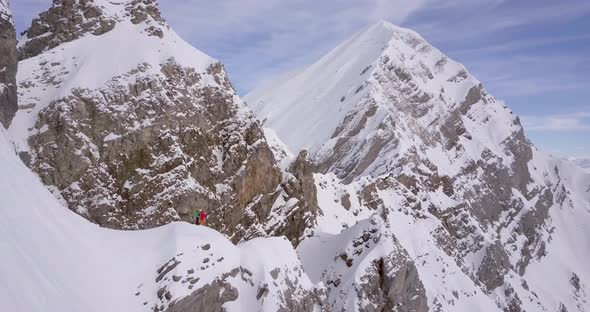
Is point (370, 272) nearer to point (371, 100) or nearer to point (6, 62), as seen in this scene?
point (6, 62)

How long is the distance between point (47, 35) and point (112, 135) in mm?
13659

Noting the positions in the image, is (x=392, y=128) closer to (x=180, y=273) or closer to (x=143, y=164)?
(x=143, y=164)

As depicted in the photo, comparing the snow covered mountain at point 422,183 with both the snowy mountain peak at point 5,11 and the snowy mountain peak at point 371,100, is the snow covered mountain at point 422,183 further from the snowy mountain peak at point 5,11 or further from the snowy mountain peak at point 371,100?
the snowy mountain peak at point 5,11

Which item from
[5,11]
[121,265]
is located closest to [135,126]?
[5,11]

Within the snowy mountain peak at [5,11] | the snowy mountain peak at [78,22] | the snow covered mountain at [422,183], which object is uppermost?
the snowy mountain peak at [5,11]

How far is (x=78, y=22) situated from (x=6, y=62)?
1334 centimetres

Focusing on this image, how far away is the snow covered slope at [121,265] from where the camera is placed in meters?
18.1

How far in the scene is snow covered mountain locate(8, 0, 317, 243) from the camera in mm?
40094

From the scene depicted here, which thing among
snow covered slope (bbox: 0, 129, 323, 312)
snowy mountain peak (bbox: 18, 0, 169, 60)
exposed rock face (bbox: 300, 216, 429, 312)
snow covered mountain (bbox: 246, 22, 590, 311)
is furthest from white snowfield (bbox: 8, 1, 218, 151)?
snow covered mountain (bbox: 246, 22, 590, 311)

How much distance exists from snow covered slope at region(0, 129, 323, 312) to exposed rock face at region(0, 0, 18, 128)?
31.3 ft

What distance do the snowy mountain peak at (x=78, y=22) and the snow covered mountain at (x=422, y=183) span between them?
28.1m

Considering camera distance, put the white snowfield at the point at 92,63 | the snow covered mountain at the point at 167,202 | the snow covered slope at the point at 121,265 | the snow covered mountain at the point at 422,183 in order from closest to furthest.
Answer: the snow covered slope at the point at 121,265, the snow covered mountain at the point at 167,202, the white snowfield at the point at 92,63, the snow covered mountain at the point at 422,183

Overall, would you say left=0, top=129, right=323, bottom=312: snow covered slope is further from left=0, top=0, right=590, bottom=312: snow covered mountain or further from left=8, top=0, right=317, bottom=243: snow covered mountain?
left=8, top=0, right=317, bottom=243: snow covered mountain

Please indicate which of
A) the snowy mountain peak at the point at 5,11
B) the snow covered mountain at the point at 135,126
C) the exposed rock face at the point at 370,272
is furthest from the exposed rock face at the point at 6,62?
the exposed rock face at the point at 370,272
